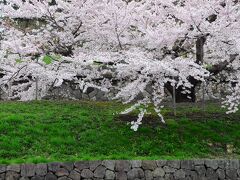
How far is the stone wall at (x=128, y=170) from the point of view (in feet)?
31.8

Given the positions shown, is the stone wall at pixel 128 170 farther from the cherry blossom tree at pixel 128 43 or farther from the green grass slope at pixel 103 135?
the cherry blossom tree at pixel 128 43

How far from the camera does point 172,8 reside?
12562mm

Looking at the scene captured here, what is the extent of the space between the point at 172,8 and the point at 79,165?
505cm

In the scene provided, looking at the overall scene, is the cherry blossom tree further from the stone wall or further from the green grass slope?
the stone wall

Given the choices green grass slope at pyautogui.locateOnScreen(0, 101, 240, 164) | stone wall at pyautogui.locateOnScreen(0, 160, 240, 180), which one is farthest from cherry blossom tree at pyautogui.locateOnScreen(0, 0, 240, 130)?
stone wall at pyautogui.locateOnScreen(0, 160, 240, 180)

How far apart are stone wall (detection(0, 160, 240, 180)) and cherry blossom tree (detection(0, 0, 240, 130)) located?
1.46 metres

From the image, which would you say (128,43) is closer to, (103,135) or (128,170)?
(103,135)

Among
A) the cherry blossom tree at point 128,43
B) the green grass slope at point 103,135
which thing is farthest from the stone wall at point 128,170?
the cherry blossom tree at point 128,43

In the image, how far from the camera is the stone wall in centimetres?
970

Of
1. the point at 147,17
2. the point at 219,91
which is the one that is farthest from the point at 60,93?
the point at 147,17

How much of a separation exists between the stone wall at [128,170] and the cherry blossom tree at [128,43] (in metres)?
1.46

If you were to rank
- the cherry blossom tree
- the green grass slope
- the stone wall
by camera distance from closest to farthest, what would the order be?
the stone wall
the green grass slope
the cherry blossom tree

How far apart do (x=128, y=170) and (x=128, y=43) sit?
4.25 m

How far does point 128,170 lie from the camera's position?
10.3 meters
